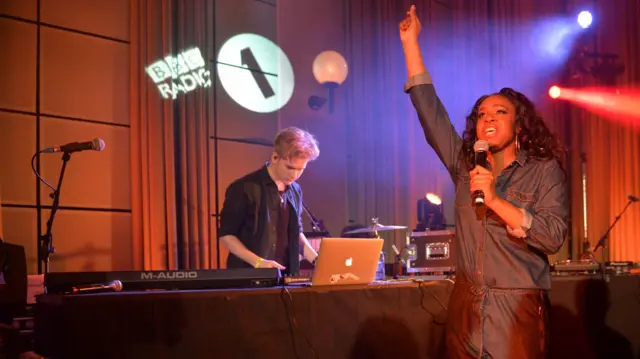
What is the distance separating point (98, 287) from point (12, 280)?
4.87ft

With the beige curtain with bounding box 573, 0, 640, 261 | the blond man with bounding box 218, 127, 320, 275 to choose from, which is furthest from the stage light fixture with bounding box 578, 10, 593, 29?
the blond man with bounding box 218, 127, 320, 275

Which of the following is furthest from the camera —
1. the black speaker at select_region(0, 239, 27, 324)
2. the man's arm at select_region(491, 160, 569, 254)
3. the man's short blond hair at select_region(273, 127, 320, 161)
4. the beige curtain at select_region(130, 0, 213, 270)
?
the beige curtain at select_region(130, 0, 213, 270)

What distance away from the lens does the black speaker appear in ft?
10.5

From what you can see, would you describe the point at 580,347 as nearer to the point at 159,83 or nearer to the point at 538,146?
the point at 538,146

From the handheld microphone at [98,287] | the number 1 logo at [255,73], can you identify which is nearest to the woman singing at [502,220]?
the handheld microphone at [98,287]

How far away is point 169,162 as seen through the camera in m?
4.56

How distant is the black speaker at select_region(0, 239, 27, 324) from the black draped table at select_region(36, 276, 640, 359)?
1.29 m

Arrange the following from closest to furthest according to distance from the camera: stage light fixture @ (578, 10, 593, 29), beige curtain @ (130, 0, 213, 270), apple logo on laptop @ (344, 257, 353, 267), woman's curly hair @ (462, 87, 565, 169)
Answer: woman's curly hair @ (462, 87, 565, 169) < apple logo on laptop @ (344, 257, 353, 267) < beige curtain @ (130, 0, 213, 270) < stage light fixture @ (578, 10, 593, 29)

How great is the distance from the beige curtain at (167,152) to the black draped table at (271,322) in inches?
89.5

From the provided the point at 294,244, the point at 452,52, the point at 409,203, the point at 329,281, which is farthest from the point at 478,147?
the point at 452,52

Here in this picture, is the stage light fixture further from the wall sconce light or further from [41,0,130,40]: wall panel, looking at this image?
[41,0,130,40]: wall panel

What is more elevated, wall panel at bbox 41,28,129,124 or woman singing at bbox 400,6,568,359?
wall panel at bbox 41,28,129,124

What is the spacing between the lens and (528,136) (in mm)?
1896

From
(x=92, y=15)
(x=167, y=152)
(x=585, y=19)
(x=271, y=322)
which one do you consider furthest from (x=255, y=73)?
(x=585, y=19)
